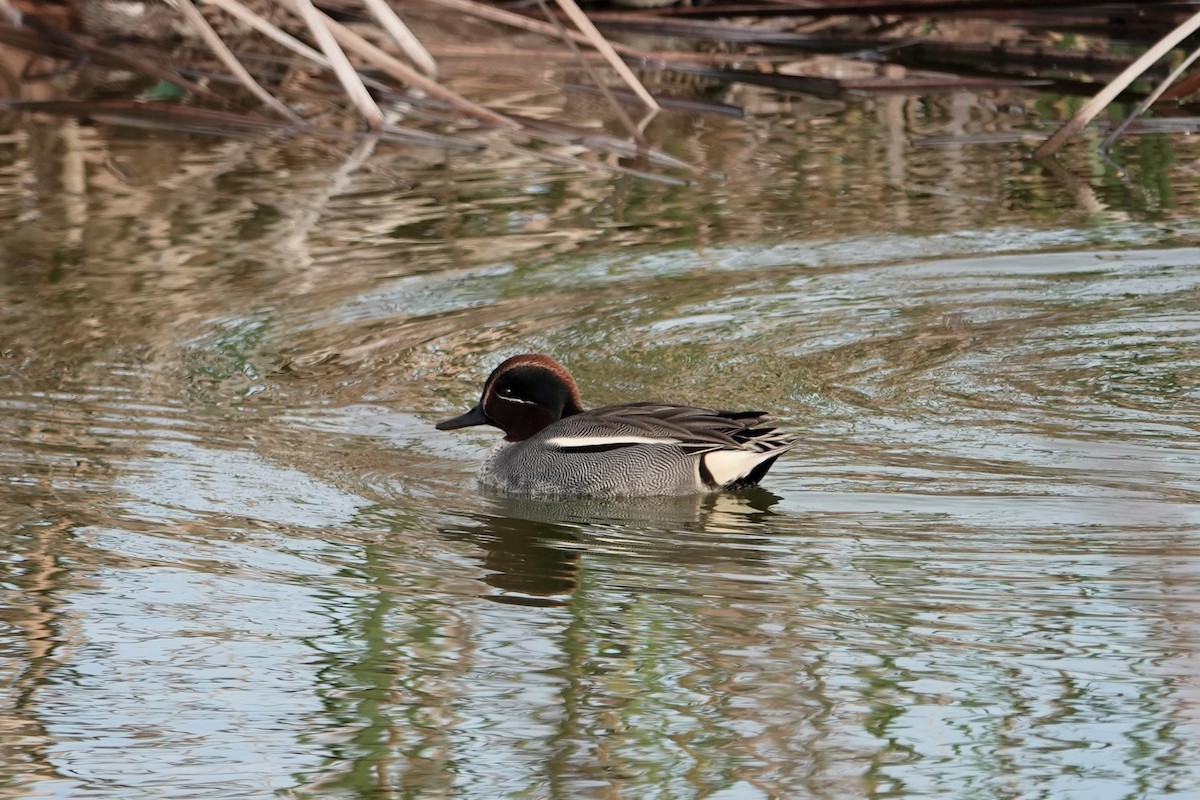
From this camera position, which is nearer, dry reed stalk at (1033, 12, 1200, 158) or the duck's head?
the duck's head

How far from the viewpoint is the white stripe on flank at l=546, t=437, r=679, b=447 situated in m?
6.55

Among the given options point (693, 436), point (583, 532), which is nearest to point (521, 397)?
point (693, 436)

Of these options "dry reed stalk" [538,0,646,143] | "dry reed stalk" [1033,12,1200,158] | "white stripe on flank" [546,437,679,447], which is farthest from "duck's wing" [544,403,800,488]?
"dry reed stalk" [1033,12,1200,158]

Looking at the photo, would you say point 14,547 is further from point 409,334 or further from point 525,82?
point 525,82

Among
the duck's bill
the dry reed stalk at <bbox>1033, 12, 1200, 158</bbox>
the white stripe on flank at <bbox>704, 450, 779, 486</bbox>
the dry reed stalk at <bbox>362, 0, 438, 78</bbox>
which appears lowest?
the white stripe on flank at <bbox>704, 450, 779, 486</bbox>

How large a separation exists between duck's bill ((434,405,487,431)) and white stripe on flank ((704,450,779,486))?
2.80 ft

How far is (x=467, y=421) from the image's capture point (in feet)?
22.6

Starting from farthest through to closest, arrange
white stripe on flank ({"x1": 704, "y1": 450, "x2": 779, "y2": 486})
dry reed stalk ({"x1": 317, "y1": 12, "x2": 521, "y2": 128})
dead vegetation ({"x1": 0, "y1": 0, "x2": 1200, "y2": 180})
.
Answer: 1. dead vegetation ({"x1": 0, "y1": 0, "x2": 1200, "y2": 180})
2. dry reed stalk ({"x1": 317, "y1": 12, "x2": 521, "y2": 128})
3. white stripe on flank ({"x1": 704, "y1": 450, "x2": 779, "y2": 486})

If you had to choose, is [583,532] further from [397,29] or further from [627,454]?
[397,29]

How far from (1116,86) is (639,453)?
12.6 ft

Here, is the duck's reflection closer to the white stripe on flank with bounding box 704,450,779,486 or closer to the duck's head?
the white stripe on flank with bounding box 704,450,779,486

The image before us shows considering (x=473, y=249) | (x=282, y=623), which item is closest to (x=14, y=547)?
(x=282, y=623)

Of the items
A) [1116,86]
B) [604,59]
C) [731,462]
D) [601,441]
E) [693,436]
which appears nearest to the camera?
[731,462]

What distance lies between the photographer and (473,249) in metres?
9.42
